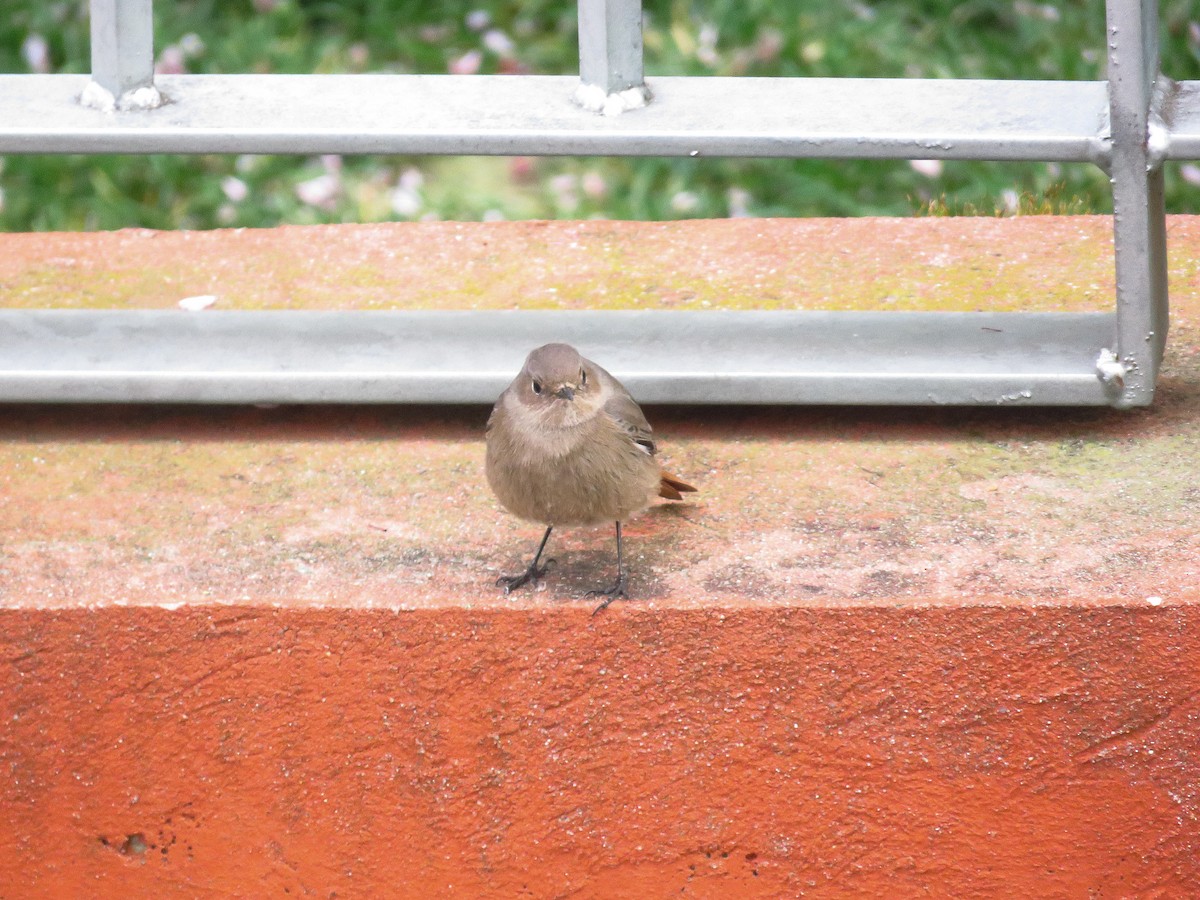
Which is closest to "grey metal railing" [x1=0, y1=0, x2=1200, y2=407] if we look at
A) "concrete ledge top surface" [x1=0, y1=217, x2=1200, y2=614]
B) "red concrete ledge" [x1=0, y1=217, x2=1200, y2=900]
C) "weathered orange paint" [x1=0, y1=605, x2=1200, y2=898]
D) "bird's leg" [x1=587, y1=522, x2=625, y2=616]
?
"concrete ledge top surface" [x1=0, y1=217, x2=1200, y2=614]

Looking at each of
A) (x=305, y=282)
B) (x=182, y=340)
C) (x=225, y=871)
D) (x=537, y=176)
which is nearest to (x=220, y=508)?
(x=182, y=340)

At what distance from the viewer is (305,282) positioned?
390cm

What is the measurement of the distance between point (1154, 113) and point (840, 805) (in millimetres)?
1341

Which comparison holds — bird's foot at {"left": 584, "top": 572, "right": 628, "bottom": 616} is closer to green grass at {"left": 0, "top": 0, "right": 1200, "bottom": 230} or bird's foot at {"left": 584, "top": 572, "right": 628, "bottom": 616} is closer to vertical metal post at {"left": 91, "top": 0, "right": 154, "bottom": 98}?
vertical metal post at {"left": 91, "top": 0, "right": 154, "bottom": 98}

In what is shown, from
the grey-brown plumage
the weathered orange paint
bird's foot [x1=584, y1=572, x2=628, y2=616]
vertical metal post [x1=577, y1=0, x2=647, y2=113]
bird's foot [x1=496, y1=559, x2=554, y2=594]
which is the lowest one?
the weathered orange paint

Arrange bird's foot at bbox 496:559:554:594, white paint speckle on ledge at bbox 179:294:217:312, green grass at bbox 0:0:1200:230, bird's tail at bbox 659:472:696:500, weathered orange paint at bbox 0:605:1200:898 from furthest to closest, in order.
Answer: green grass at bbox 0:0:1200:230
white paint speckle on ledge at bbox 179:294:217:312
bird's tail at bbox 659:472:696:500
bird's foot at bbox 496:559:554:594
weathered orange paint at bbox 0:605:1200:898

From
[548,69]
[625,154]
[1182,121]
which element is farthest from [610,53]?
[548,69]

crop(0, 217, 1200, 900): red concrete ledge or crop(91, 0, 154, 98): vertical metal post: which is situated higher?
crop(91, 0, 154, 98): vertical metal post

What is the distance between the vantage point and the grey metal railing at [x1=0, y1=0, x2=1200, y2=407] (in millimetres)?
2869

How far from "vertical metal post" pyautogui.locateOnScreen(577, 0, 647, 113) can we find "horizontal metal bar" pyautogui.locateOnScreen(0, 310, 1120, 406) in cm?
54

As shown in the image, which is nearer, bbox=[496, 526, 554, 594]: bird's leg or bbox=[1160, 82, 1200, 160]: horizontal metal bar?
bbox=[496, 526, 554, 594]: bird's leg

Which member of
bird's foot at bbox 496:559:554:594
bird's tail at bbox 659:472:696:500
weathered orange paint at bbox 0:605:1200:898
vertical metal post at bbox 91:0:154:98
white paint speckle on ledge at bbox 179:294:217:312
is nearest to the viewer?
weathered orange paint at bbox 0:605:1200:898

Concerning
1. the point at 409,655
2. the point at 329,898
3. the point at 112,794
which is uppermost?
the point at 409,655

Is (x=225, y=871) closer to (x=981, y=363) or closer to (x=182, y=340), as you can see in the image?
(x=182, y=340)
